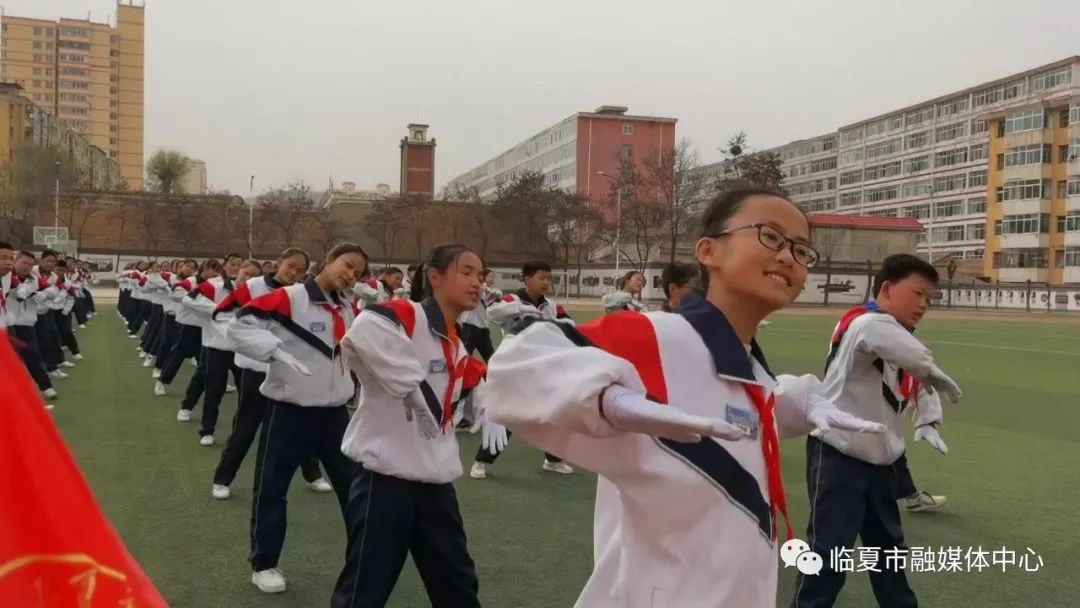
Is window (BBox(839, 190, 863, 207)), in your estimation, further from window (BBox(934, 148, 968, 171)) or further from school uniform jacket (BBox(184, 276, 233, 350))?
school uniform jacket (BBox(184, 276, 233, 350))

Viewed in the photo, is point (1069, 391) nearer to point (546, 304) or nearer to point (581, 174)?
point (546, 304)

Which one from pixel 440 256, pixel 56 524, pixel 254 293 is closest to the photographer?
A: pixel 56 524

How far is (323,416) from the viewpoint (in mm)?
5180

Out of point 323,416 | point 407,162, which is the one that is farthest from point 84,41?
point 323,416

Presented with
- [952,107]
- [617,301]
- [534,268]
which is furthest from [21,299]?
[952,107]

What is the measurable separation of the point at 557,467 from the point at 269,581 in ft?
12.4

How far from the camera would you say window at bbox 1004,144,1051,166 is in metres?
59.5

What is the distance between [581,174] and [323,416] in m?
74.5

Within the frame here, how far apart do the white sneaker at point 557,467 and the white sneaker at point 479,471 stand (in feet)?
2.12

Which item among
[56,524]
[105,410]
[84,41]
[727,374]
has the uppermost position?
[84,41]

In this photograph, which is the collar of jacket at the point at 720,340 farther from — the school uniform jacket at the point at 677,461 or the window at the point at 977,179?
the window at the point at 977,179

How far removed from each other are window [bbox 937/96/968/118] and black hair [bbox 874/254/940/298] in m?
76.3

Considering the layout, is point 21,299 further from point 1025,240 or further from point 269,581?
point 1025,240

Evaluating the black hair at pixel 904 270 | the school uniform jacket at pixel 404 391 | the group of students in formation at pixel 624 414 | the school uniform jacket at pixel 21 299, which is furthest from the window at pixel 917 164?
the school uniform jacket at pixel 404 391
